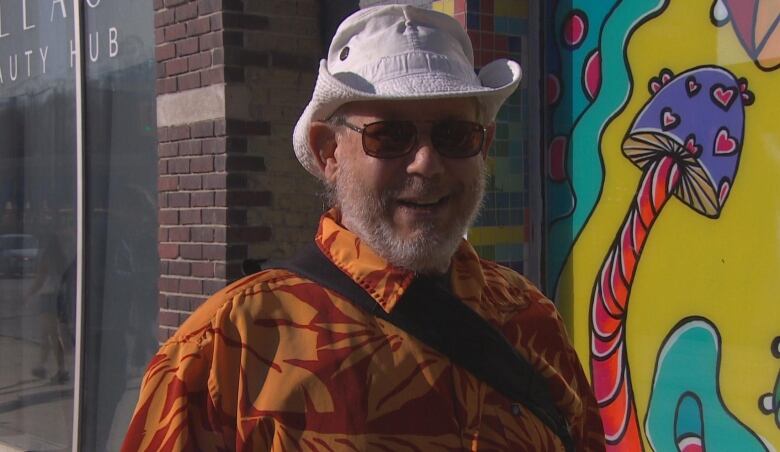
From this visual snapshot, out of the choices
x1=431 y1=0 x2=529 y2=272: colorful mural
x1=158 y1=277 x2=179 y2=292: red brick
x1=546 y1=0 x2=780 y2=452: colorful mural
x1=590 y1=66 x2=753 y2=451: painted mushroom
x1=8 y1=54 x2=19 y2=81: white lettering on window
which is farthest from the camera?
x1=8 y1=54 x2=19 y2=81: white lettering on window

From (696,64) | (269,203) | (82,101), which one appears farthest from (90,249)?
(696,64)

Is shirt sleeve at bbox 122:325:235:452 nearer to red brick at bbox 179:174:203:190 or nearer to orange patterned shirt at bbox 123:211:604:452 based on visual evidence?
orange patterned shirt at bbox 123:211:604:452

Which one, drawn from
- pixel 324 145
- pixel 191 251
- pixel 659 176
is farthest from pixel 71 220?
pixel 324 145

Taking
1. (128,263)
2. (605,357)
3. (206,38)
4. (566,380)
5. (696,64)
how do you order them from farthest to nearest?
1. (128,263)
2. (206,38)
3. (605,357)
4. (696,64)
5. (566,380)

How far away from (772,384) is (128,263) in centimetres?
368

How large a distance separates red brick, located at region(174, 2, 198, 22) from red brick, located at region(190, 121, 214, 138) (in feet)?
1.81

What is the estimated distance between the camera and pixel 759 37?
11.1 feet

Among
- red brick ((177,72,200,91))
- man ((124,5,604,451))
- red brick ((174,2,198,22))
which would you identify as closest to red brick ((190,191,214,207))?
red brick ((177,72,200,91))

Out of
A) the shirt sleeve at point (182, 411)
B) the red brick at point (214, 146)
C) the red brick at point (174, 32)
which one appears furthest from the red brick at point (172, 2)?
the shirt sleeve at point (182, 411)

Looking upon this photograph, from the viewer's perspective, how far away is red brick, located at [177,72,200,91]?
16.3ft

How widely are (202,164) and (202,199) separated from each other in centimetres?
17

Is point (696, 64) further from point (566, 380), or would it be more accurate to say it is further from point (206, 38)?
point (206, 38)

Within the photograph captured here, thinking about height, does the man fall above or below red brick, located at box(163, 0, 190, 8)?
below

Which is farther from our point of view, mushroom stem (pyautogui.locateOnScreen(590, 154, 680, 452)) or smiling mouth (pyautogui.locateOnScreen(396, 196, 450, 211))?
mushroom stem (pyautogui.locateOnScreen(590, 154, 680, 452))
